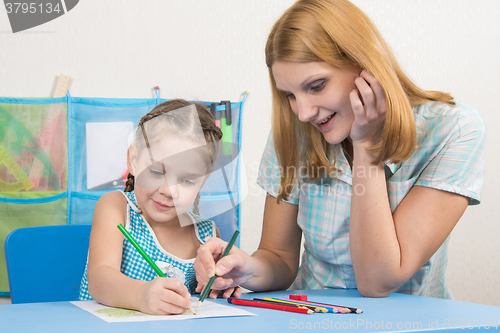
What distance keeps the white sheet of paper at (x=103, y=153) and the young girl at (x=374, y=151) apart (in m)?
0.94

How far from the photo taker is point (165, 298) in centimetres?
53

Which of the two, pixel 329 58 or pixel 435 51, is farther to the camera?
pixel 435 51

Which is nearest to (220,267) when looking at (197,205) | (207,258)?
(207,258)

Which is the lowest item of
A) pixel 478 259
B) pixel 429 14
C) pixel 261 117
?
pixel 478 259

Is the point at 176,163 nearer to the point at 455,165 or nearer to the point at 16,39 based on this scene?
the point at 455,165

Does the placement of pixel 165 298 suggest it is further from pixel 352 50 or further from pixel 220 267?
pixel 352 50

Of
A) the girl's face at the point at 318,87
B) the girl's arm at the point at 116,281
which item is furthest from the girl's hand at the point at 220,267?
the girl's face at the point at 318,87

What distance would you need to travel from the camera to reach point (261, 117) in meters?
1.83

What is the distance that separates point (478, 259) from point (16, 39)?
2208mm

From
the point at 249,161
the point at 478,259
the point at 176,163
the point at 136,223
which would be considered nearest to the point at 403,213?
the point at 176,163

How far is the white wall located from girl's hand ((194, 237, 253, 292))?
107 centimetres

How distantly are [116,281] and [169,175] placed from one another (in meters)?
0.21

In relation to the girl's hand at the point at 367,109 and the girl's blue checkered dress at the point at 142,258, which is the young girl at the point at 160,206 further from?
the girl's hand at the point at 367,109

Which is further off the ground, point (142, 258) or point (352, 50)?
point (352, 50)
